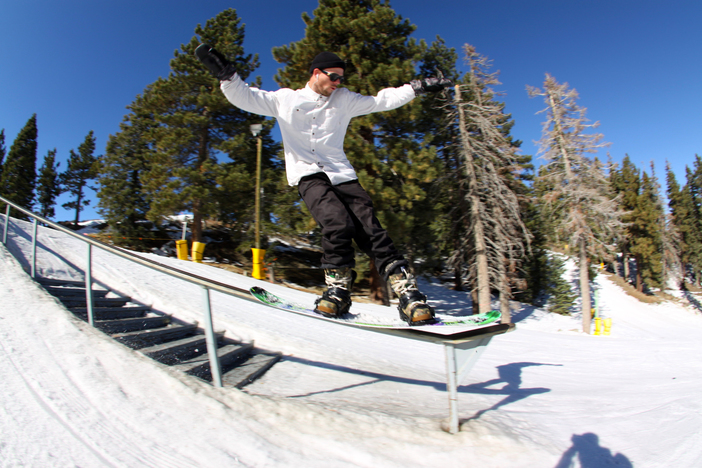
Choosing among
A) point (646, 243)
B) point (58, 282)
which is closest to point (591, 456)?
point (58, 282)

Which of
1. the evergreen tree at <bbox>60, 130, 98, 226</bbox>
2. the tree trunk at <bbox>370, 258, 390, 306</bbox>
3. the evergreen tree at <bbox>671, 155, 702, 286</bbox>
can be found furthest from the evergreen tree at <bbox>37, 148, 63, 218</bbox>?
the evergreen tree at <bbox>671, 155, 702, 286</bbox>

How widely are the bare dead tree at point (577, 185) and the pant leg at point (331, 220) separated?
55.5 feet

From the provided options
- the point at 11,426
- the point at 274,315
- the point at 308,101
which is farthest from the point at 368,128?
the point at 11,426

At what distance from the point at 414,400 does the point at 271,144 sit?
52.9 feet

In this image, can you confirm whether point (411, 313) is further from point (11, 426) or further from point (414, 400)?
point (11, 426)

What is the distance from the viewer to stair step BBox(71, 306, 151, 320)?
312cm

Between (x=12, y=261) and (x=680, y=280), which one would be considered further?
(x=680, y=280)

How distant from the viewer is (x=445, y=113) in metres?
14.2

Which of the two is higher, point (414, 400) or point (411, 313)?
point (411, 313)

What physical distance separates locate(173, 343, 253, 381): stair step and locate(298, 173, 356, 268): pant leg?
1.19m

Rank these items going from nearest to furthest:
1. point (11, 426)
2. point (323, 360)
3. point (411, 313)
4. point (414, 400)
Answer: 1. point (11, 426)
2. point (411, 313)
3. point (414, 400)
4. point (323, 360)

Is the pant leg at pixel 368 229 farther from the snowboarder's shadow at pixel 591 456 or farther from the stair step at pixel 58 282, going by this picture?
the stair step at pixel 58 282

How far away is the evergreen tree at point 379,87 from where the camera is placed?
35.4 feet

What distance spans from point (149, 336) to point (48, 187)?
44.6 m
